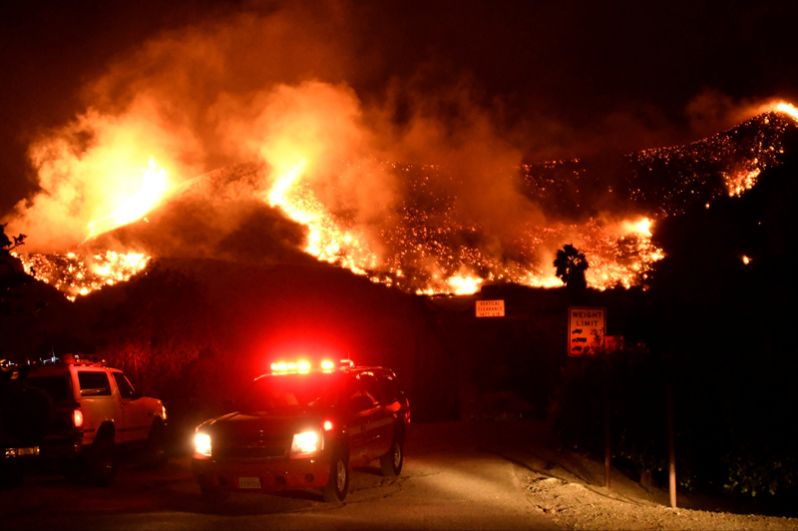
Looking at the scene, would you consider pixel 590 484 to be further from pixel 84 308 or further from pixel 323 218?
pixel 323 218

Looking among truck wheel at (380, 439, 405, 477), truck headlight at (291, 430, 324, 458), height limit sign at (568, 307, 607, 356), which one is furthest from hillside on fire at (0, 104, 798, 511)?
truck headlight at (291, 430, 324, 458)

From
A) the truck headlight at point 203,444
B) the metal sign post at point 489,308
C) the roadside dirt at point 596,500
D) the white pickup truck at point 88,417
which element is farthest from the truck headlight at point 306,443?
the metal sign post at point 489,308

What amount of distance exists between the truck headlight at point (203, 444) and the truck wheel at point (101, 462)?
2.55m

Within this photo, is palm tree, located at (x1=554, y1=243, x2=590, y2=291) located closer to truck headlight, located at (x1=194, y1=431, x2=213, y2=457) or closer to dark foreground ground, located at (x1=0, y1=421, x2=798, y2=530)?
dark foreground ground, located at (x1=0, y1=421, x2=798, y2=530)

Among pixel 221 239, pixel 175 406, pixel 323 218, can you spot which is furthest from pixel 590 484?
pixel 323 218

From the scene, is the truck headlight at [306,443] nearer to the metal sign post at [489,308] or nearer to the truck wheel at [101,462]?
the truck wheel at [101,462]

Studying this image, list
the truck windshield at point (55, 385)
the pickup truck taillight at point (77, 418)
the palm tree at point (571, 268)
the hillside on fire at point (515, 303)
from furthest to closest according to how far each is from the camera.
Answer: the palm tree at point (571, 268)
the hillside on fire at point (515, 303)
the truck windshield at point (55, 385)
the pickup truck taillight at point (77, 418)

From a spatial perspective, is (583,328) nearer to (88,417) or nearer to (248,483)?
(248,483)

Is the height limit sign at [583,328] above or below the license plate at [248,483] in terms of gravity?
above

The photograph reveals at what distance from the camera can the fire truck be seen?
11.1 m

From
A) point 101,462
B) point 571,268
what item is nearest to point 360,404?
point 101,462

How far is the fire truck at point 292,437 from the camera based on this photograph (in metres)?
11.1

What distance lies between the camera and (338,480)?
1159cm

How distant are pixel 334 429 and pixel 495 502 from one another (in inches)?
93.7
